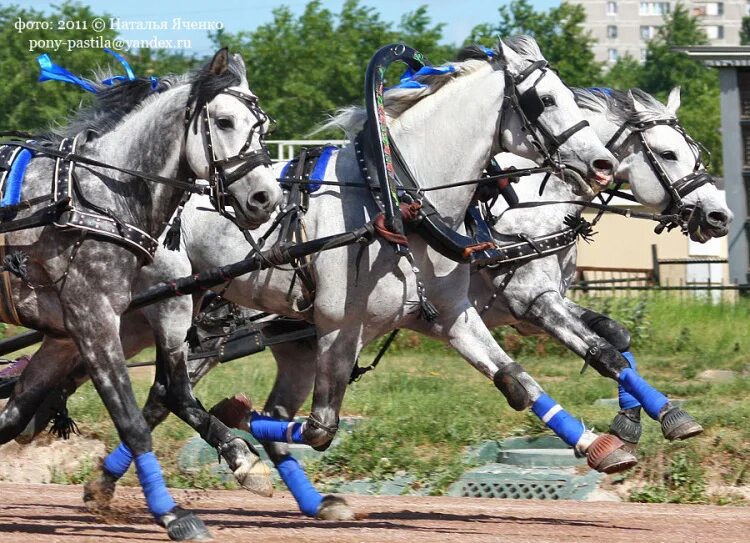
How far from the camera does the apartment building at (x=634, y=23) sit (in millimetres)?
122438

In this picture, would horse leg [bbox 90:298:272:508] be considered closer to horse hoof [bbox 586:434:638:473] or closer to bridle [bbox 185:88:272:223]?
bridle [bbox 185:88:272:223]

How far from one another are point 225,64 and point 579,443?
2.62m

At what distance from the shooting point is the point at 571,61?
187 ft

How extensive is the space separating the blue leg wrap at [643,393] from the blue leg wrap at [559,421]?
1.06 m

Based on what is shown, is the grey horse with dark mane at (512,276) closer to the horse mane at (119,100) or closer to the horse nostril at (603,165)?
the horse nostril at (603,165)

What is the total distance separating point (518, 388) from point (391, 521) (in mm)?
1107

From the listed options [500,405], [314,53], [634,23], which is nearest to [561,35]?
[314,53]

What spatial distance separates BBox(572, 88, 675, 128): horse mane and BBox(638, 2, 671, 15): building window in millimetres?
118486

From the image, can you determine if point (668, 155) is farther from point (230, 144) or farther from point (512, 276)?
point (230, 144)

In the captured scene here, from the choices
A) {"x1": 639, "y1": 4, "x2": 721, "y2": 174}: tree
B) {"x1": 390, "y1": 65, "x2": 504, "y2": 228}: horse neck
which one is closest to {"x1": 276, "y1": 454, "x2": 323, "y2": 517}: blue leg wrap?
{"x1": 390, "y1": 65, "x2": 504, "y2": 228}: horse neck

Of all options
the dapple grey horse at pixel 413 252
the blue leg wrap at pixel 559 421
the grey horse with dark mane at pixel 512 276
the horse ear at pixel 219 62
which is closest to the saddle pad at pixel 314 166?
the dapple grey horse at pixel 413 252

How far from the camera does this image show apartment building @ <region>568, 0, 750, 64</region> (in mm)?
122438

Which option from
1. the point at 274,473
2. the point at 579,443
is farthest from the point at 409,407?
the point at 579,443

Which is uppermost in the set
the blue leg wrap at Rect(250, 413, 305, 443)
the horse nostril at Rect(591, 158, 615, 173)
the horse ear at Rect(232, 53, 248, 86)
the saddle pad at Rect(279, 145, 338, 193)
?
the horse ear at Rect(232, 53, 248, 86)
